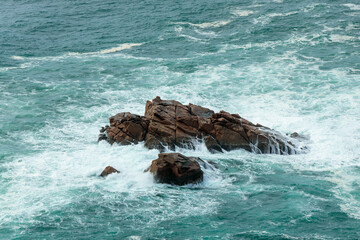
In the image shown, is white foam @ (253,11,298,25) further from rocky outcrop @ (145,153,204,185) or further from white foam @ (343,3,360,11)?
rocky outcrop @ (145,153,204,185)

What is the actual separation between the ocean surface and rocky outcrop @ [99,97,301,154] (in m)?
1.02

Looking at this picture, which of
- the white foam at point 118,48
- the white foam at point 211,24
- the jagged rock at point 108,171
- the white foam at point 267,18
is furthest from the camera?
the white foam at point 211,24

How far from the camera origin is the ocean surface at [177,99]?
3328 centimetres

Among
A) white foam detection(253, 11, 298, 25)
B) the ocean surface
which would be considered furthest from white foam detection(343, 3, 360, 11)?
white foam detection(253, 11, 298, 25)

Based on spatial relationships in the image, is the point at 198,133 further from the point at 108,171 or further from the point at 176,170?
the point at 108,171

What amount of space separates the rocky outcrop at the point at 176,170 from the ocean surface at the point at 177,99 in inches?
29.7

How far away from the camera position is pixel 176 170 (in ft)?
120

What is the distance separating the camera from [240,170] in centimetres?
3934

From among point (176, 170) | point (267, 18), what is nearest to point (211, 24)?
point (267, 18)

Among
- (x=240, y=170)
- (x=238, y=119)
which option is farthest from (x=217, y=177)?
(x=238, y=119)

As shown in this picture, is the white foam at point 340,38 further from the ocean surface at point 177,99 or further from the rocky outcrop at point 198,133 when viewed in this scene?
the rocky outcrop at point 198,133

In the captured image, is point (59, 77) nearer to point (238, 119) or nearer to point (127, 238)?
point (238, 119)

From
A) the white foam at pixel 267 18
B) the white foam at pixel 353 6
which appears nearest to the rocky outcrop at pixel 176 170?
the white foam at pixel 267 18

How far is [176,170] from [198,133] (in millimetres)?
6729
